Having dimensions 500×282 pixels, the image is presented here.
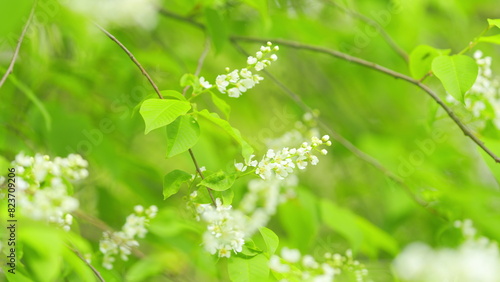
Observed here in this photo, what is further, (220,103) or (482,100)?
(482,100)

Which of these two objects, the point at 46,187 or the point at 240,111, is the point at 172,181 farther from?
the point at 240,111

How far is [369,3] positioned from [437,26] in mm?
1081

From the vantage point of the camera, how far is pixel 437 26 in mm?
Result: 4660

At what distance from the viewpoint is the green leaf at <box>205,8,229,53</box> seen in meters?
2.36

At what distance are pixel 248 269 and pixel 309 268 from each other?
455 mm

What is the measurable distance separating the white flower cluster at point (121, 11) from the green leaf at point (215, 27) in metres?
0.53

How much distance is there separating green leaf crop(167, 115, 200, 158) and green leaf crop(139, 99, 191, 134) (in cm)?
5

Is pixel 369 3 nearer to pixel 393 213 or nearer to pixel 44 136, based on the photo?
pixel 393 213

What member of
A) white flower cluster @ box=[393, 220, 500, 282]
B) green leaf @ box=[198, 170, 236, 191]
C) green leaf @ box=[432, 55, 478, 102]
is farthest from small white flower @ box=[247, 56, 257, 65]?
white flower cluster @ box=[393, 220, 500, 282]


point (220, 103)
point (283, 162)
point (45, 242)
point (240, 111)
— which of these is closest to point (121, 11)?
point (240, 111)

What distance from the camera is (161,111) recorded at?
4.77ft

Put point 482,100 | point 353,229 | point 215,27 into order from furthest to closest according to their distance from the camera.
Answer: point 353,229 < point 215,27 < point 482,100

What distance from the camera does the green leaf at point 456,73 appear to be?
Result: 1.71 m

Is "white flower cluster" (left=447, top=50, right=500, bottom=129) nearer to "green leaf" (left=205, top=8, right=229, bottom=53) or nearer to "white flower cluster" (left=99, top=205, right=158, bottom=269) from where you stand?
"green leaf" (left=205, top=8, right=229, bottom=53)
